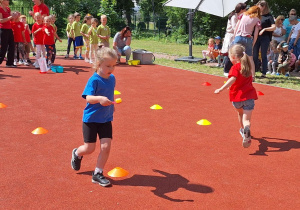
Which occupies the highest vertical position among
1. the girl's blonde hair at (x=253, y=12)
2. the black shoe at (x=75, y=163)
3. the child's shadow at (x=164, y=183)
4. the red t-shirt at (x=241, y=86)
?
the girl's blonde hair at (x=253, y=12)

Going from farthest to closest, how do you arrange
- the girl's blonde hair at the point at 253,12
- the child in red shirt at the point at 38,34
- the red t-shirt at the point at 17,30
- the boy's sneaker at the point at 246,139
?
the red t-shirt at the point at 17,30
the child in red shirt at the point at 38,34
the girl's blonde hair at the point at 253,12
the boy's sneaker at the point at 246,139

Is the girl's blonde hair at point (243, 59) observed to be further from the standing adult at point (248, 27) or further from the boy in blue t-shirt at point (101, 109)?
the standing adult at point (248, 27)

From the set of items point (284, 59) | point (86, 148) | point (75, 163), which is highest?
point (284, 59)

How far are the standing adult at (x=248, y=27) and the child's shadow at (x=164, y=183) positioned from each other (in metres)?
6.69

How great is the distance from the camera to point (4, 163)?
15.3ft

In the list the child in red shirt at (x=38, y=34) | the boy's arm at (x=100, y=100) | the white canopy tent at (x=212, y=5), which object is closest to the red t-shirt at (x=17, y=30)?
the child in red shirt at (x=38, y=34)

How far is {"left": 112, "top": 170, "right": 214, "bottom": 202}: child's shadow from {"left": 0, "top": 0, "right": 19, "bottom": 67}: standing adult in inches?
372

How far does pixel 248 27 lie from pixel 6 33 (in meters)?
7.91

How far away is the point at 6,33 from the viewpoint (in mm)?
12438

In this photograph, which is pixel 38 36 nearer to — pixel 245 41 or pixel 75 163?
pixel 245 41

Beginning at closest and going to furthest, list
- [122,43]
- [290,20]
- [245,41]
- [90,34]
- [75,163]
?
[75,163]
[245,41]
[290,20]
[90,34]
[122,43]

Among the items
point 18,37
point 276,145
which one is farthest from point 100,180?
point 18,37

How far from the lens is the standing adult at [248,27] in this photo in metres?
10.2

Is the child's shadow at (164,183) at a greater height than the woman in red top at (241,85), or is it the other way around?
the woman in red top at (241,85)
